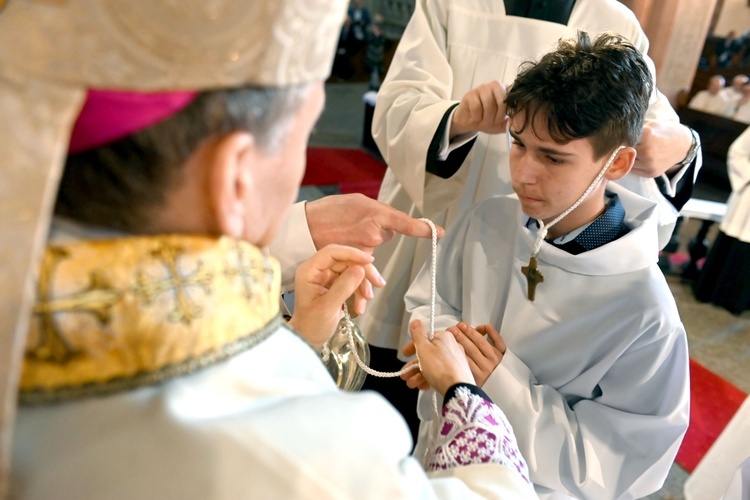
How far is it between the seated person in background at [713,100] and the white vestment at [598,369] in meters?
6.14

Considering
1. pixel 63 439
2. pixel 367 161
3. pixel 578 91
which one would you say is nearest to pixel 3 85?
pixel 63 439

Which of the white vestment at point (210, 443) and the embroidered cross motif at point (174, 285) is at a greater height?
the embroidered cross motif at point (174, 285)

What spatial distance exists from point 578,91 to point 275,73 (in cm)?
106

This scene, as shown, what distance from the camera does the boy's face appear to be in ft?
4.71

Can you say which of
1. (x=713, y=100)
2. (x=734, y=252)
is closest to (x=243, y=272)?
(x=734, y=252)

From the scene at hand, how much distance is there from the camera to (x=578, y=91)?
4.57 feet

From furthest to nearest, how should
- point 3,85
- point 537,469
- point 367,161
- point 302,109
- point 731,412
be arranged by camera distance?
point 367,161
point 731,412
point 537,469
point 302,109
point 3,85

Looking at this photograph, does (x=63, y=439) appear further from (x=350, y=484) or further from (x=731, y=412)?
(x=731, y=412)

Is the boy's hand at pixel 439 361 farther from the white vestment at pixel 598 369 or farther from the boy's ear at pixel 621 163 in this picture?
the boy's ear at pixel 621 163

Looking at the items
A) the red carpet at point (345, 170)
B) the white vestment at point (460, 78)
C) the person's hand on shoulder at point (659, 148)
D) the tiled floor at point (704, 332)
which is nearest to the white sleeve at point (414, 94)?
the white vestment at point (460, 78)

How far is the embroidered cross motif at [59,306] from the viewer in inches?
20.1

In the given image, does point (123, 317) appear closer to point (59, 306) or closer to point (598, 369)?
point (59, 306)

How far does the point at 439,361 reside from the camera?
1168 millimetres

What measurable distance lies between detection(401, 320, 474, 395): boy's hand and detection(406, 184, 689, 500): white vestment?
0.73 ft
